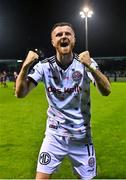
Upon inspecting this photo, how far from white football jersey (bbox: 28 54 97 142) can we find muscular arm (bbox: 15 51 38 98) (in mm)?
124

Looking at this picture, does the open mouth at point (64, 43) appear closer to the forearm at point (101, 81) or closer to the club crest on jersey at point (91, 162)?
the forearm at point (101, 81)

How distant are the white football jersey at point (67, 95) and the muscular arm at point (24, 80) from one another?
124 millimetres

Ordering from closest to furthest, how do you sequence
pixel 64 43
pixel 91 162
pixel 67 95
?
pixel 64 43 < pixel 67 95 < pixel 91 162

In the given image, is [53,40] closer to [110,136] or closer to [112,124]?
[110,136]

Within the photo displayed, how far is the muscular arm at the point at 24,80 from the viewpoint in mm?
5527

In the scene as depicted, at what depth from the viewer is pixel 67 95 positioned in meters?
5.84

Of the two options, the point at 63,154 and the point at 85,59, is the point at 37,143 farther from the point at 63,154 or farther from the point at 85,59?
the point at 85,59

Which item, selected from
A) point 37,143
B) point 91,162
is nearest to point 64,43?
point 91,162

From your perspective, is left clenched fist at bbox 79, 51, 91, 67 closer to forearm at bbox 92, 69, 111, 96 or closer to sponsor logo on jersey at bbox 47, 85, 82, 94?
forearm at bbox 92, 69, 111, 96

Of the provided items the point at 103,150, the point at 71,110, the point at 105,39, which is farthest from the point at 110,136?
the point at 105,39

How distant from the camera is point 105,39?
9756 cm

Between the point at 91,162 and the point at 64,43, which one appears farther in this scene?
the point at 91,162

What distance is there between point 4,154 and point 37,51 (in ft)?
22.2

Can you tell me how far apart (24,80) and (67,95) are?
0.54m
